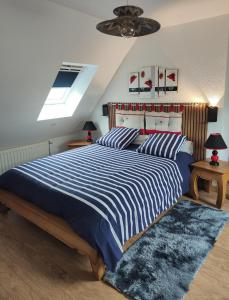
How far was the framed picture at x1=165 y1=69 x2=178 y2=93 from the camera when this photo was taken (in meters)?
3.45

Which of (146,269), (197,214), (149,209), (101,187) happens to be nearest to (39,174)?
(101,187)

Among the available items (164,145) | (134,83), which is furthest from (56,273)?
(134,83)

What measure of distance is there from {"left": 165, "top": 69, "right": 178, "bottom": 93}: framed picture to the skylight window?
118 centimetres

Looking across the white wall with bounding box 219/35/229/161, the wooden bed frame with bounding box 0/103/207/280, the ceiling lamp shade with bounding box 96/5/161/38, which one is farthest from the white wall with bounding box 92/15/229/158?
the ceiling lamp shade with bounding box 96/5/161/38

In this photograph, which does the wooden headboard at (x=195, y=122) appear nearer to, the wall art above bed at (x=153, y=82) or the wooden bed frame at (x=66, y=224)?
the wooden bed frame at (x=66, y=224)

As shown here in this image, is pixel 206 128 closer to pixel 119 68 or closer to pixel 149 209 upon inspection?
pixel 149 209

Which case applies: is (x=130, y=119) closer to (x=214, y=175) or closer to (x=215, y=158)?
(x=215, y=158)

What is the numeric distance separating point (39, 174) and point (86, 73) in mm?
2099

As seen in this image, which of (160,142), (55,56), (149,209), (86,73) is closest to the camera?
(149,209)

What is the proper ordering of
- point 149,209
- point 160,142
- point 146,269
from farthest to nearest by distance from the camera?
point 160,142
point 149,209
point 146,269

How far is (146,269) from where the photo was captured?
1.97 m

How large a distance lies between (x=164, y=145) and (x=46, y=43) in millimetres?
1971

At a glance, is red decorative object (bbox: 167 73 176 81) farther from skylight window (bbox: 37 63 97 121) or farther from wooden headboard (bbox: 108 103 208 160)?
skylight window (bbox: 37 63 97 121)

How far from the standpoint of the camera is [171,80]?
3500 mm
